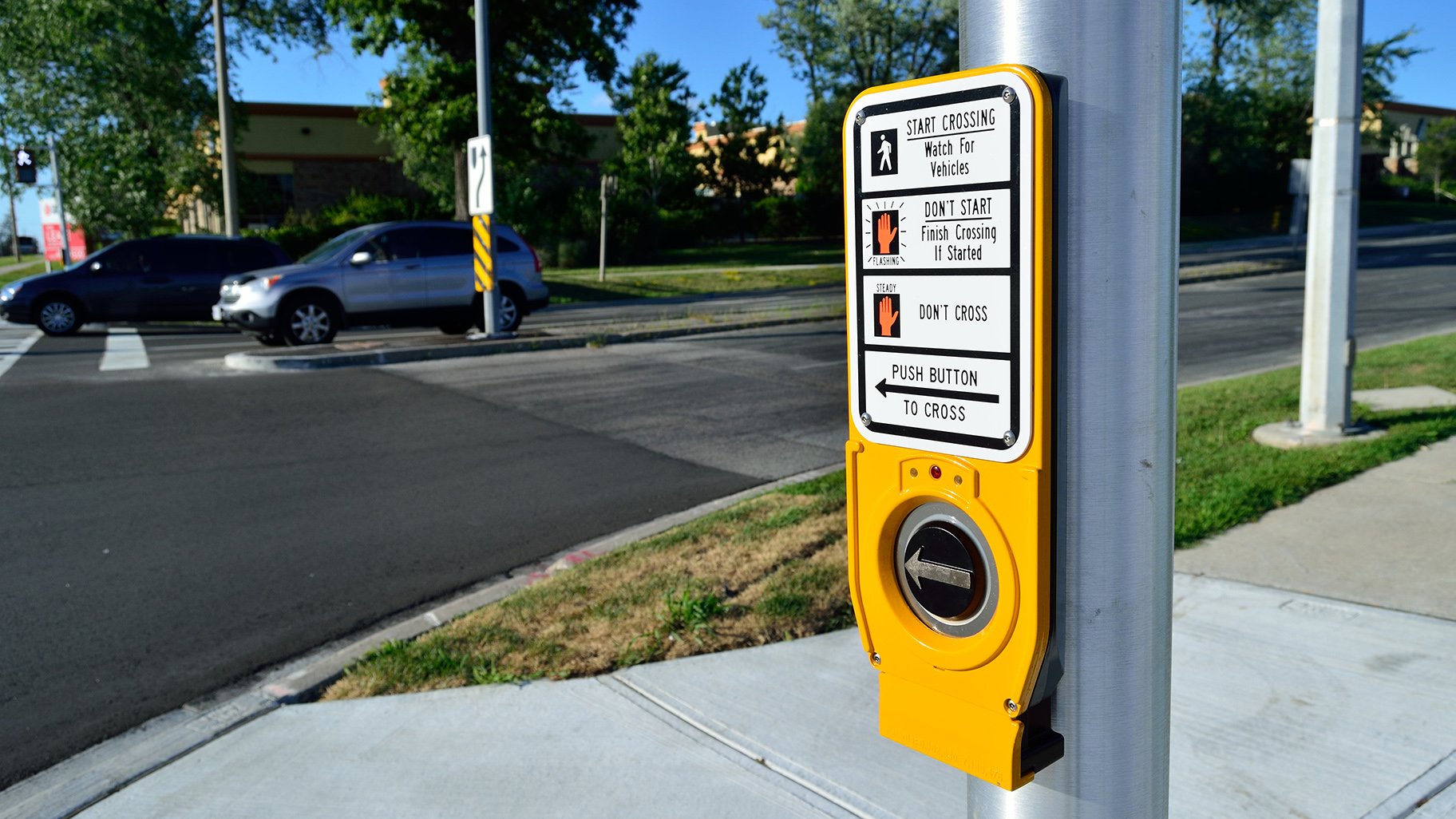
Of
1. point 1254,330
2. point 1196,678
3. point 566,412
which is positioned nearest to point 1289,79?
point 1254,330

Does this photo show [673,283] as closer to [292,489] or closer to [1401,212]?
[292,489]

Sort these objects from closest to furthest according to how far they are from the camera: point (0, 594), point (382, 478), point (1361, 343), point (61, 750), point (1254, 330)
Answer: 1. point (61, 750)
2. point (0, 594)
3. point (382, 478)
4. point (1361, 343)
5. point (1254, 330)

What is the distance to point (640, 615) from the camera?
4.86 m

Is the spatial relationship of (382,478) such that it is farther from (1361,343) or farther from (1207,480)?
(1361,343)

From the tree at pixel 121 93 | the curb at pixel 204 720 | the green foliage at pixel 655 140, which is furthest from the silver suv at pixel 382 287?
the green foliage at pixel 655 140

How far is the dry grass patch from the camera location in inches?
173

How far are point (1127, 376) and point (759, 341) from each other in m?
14.9

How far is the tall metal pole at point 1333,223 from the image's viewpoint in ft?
23.2

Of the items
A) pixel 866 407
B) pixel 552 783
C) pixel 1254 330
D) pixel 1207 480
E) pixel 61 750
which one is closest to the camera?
pixel 866 407

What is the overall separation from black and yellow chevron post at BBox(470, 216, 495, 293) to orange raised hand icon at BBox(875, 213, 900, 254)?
48.8 ft

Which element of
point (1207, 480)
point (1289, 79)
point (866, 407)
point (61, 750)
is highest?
Answer: point (1289, 79)

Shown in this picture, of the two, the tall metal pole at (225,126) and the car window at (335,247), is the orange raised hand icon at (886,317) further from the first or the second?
the tall metal pole at (225,126)

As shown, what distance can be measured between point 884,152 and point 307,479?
23.8ft

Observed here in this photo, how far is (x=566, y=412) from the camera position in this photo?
10.7m
